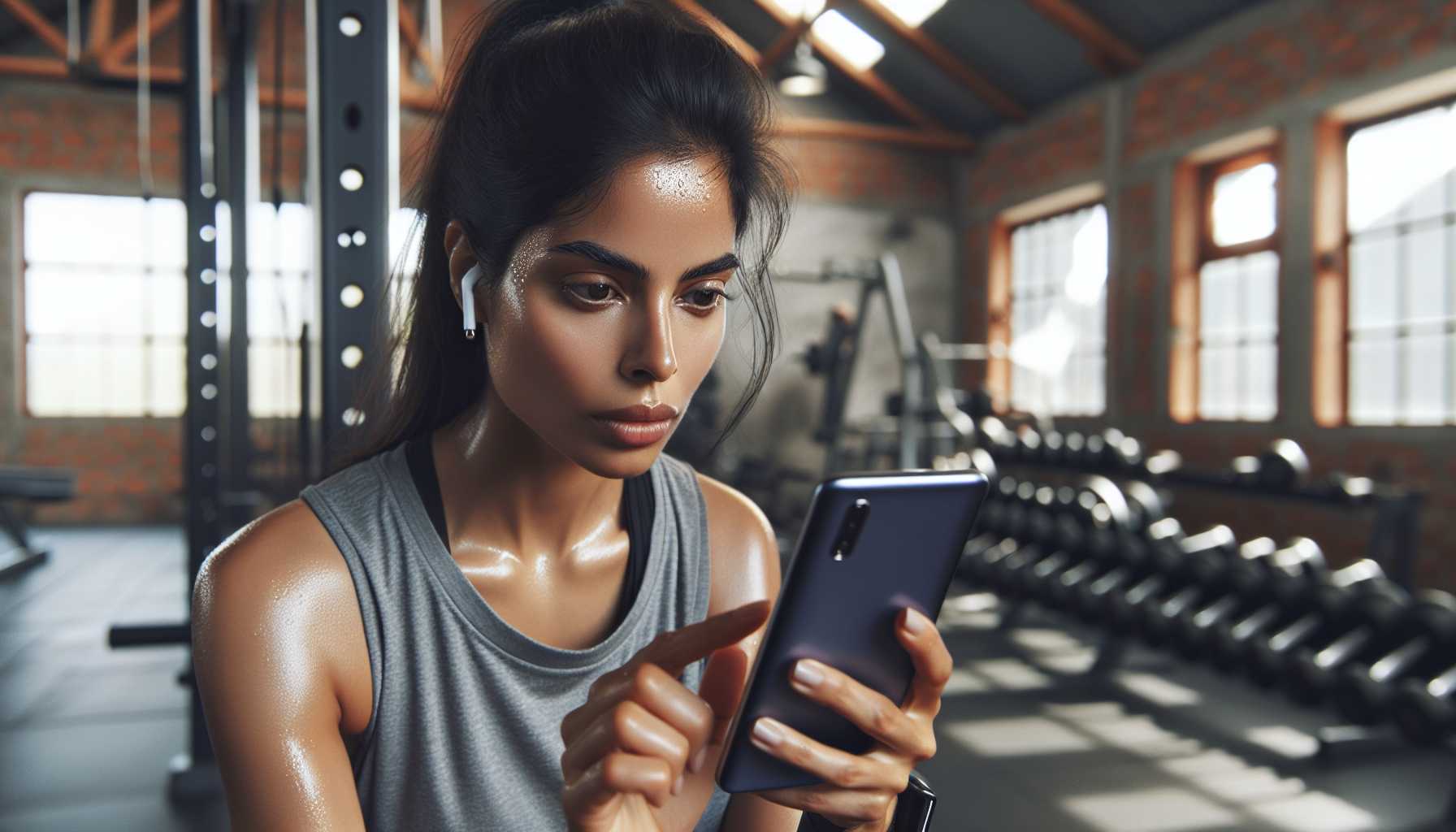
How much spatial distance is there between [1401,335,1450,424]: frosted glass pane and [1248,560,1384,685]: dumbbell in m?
1.81

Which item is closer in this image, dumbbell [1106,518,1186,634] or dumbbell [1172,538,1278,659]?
dumbbell [1172,538,1278,659]

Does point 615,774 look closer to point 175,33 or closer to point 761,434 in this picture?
point 761,434

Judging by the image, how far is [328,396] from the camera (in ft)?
2.97

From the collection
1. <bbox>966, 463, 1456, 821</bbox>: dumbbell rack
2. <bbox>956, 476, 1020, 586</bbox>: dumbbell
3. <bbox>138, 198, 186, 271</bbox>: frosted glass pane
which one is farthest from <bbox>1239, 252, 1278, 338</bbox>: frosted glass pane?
A: <bbox>138, 198, 186, 271</bbox>: frosted glass pane

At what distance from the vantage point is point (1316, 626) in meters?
2.33

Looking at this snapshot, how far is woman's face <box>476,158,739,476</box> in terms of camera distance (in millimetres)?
564

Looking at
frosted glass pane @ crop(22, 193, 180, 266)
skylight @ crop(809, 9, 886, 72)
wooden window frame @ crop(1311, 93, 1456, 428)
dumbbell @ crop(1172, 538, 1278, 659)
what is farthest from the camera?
skylight @ crop(809, 9, 886, 72)

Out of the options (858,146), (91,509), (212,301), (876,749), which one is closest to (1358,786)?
(876,749)

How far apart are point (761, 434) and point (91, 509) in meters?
4.28

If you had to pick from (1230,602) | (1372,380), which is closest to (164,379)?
(1230,602)

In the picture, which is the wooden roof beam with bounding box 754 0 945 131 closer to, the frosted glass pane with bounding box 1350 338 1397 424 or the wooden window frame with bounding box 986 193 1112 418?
the wooden window frame with bounding box 986 193 1112 418

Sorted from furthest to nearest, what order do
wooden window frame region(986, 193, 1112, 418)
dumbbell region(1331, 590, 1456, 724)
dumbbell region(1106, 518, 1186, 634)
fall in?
wooden window frame region(986, 193, 1112, 418), dumbbell region(1106, 518, 1186, 634), dumbbell region(1331, 590, 1456, 724)

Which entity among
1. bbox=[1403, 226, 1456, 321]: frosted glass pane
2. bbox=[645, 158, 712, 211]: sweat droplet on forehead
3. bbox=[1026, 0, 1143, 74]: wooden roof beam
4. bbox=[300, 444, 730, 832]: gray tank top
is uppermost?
bbox=[1026, 0, 1143, 74]: wooden roof beam

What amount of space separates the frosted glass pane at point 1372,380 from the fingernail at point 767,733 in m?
4.33
